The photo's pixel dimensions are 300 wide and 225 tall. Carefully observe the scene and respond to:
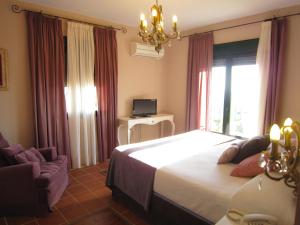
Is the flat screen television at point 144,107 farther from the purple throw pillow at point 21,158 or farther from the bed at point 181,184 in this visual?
the purple throw pillow at point 21,158

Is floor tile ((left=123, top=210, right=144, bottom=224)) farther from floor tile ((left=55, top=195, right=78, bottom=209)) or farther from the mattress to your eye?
floor tile ((left=55, top=195, right=78, bottom=209))

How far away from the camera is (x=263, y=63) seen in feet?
11.3

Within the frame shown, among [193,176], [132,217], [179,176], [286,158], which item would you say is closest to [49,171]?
[132,217]

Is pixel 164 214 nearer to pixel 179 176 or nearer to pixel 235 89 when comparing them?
pixel 179 176

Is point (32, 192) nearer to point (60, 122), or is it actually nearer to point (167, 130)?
point (60, 122)

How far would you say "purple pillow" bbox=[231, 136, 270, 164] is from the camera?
2123 mm

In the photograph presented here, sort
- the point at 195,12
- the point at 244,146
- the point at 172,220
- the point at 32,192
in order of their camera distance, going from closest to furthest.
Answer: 1. the point at 172,220
2. the point at 244,146
3. the point at 32,192
4. the point at 195,12

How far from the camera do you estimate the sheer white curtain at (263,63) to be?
338 cm

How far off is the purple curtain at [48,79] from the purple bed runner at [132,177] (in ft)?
4.36

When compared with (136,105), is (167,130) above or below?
below

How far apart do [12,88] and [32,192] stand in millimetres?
1616

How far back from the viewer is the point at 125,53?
4.31m

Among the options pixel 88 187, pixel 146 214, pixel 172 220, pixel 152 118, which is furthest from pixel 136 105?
pixel 172 220

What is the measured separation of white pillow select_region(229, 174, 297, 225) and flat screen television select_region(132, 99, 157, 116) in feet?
10.2
